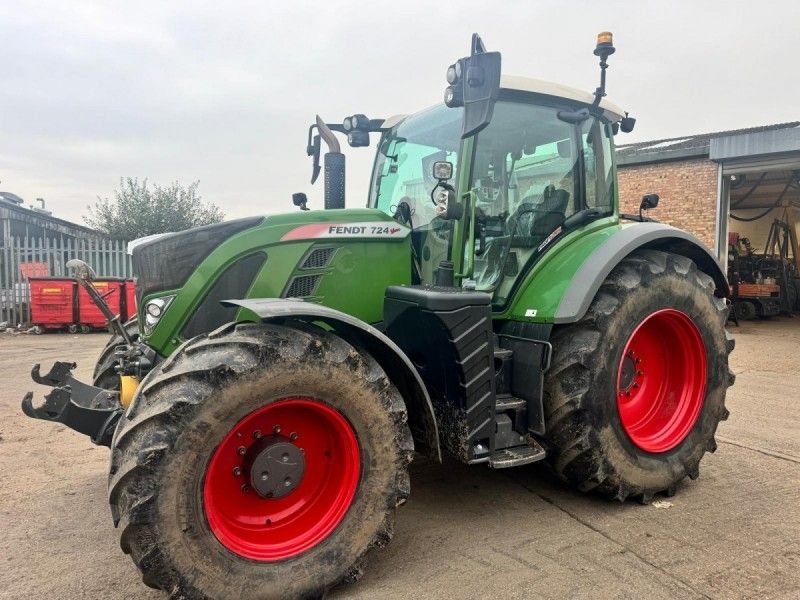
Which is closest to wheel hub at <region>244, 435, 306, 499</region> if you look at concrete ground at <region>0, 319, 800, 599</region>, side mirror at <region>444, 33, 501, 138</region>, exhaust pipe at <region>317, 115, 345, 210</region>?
concrete ground at <region>0, 319, 800, 599</region>

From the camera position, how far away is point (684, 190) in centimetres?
1333

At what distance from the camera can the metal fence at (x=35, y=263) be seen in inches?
502

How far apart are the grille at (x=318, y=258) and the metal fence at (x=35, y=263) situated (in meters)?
11.9

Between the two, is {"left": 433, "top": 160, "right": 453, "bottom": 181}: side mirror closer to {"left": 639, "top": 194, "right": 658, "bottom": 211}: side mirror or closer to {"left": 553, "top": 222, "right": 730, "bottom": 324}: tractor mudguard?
{"left": 553, "top": 222, "right": 730, "bottom": 324}: tractor mudguard

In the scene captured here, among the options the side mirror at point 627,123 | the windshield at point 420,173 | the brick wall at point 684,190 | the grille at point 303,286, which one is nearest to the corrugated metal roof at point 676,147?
the brick wall at point 684,190

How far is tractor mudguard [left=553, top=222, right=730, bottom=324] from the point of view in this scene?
123 inches

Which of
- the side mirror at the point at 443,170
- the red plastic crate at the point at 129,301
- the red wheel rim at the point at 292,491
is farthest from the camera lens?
the red plastic crate at the point at 129,301

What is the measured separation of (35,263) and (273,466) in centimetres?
1369

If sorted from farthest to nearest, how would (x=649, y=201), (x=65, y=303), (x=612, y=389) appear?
1. (x=65, y=303)
2. (x=649, y=201)
3. (x=612, y=389)

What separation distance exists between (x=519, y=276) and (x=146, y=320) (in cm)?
214

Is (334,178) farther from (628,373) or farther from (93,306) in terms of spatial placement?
(93,306)

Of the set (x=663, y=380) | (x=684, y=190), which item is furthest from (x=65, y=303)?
(x=684, y=190)

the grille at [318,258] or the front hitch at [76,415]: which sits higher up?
the grille at [318,258]

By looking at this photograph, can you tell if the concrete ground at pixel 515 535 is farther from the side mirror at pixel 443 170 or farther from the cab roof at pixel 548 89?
the cab roof at pixel 548 89
